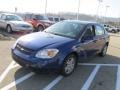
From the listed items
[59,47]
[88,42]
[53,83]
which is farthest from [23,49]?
[88,42]

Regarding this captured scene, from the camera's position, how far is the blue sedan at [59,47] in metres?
5.87

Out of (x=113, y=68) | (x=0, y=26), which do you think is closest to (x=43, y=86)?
(x=113, y=68)

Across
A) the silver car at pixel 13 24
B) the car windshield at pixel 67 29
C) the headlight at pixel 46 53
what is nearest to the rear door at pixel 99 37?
the car windshield at pixel 67 29

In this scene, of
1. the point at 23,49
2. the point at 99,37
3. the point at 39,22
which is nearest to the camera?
the point at 23,49

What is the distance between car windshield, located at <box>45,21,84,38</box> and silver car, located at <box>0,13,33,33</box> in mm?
8198

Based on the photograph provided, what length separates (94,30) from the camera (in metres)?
8.38

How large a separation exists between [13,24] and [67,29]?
886 cm

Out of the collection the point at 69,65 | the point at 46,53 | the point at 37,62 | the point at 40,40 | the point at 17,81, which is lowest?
the point at 17,81

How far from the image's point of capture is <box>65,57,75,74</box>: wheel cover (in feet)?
21.3

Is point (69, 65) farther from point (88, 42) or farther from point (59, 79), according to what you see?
point (88, 42)

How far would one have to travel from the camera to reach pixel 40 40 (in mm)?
6473

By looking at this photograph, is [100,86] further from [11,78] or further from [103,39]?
[103,39]

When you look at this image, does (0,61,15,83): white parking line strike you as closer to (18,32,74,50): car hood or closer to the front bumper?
the front bumper

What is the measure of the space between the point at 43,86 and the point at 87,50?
248cm
